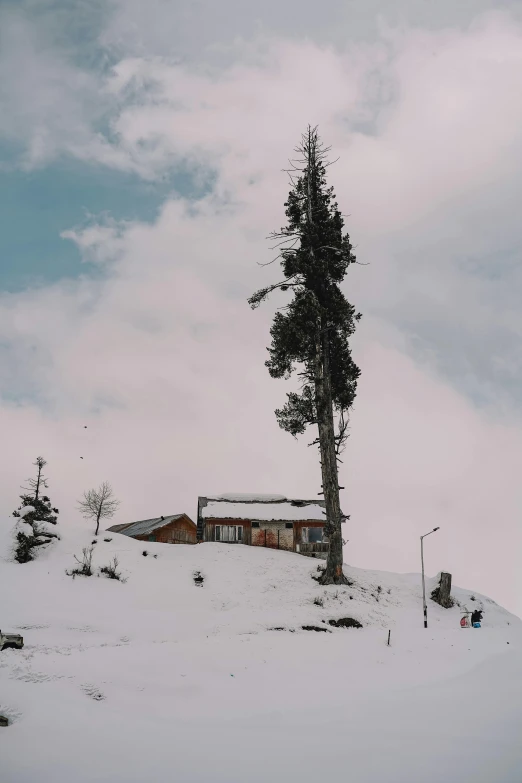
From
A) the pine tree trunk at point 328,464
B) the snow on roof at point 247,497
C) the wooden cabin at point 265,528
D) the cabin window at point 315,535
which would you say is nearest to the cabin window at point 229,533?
the wooden cabin at point 265,528

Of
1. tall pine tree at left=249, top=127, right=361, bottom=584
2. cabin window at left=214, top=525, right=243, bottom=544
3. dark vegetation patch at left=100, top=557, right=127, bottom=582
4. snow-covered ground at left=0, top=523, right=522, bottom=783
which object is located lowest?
snow-covered ground at left=0, top=523, right=522, bottom=783

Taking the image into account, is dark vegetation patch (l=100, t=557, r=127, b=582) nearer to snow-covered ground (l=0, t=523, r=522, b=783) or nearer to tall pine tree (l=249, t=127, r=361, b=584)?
snow-covered ground (l=0, t=523, r=522, b=783)

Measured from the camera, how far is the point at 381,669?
52.0 feet

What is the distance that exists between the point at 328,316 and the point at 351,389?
191 inches

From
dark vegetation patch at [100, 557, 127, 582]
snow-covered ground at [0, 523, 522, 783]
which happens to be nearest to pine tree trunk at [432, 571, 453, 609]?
snow-covered ground at [0, 523, 522, 783]

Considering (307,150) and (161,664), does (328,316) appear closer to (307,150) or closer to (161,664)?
(307,150)

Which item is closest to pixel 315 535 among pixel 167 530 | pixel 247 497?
pixel 247 497

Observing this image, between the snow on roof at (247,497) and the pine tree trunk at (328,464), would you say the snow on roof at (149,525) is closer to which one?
the snow on roof at (247,497)

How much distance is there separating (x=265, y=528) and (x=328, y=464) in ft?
58.3

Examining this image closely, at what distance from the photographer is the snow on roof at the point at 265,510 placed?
4431cm

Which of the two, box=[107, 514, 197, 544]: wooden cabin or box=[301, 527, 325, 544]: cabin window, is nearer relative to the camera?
box=[107, 514, 197, 544]: wooden cabin

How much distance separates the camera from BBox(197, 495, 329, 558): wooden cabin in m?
44.0

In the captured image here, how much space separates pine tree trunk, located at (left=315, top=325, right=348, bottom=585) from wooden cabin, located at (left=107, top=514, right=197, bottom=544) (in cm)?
1798

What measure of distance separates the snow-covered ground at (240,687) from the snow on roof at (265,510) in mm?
17238
